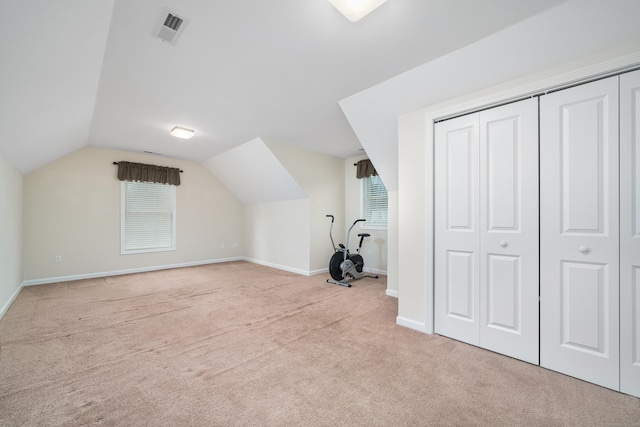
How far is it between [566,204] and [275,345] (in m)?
2.64

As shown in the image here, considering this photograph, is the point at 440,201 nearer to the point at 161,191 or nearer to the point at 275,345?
the point at 275,345

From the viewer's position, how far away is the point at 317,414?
5.04 feet

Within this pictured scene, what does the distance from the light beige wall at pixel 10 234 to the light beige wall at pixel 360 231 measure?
5.21m

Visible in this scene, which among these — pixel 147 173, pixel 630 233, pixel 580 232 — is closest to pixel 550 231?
pixel 580 232

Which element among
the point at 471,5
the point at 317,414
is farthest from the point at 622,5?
the point at 317,414

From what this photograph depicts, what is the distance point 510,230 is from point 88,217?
6636mm

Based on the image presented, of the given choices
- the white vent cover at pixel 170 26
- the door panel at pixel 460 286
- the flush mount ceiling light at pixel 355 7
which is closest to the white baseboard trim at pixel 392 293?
the door panel at pixel 460 286

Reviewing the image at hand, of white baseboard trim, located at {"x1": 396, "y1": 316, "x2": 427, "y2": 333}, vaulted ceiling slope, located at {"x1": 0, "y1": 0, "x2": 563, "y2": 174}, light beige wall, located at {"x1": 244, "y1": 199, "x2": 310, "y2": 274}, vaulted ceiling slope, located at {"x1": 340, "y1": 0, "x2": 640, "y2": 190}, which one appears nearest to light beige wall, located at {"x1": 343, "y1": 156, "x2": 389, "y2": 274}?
light beige wall, located at {"x1": 244, "y1": 199, "x2": 310, "y2": 274}

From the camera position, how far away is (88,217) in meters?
4.91

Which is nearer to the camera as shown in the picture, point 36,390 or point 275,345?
point 36,390

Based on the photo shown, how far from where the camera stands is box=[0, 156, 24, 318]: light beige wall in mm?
3064

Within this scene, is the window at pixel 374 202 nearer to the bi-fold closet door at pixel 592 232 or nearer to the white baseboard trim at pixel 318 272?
the white baseboard trim at pixel 318 272

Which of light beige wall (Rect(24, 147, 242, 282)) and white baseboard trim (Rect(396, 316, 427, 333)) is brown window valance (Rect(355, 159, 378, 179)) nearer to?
white baseboard trim (Rect(396, 316, 427, 333))

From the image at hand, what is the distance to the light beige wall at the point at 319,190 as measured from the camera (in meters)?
4.97
